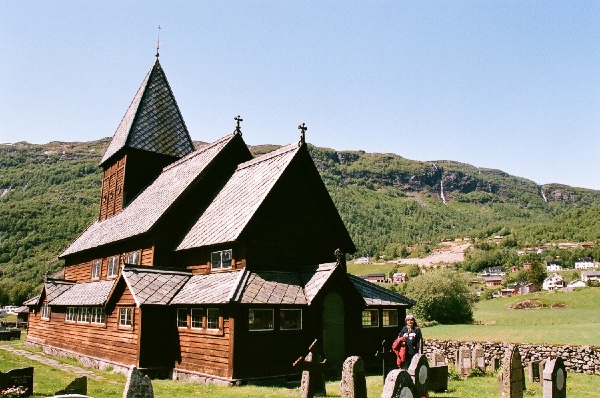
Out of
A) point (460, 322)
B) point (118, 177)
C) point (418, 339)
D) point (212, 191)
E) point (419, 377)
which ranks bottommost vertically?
point (460, 322)

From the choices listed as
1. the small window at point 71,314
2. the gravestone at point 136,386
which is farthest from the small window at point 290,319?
the small window at point 71,314

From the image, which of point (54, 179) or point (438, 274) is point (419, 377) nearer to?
point (438, 274)

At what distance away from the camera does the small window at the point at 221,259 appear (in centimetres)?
2218

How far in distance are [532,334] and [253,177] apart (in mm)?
32945

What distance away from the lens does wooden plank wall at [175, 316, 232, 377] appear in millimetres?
18991

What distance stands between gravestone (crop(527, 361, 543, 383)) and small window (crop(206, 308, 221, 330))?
12.9m

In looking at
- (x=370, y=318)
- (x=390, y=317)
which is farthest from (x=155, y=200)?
(x=390, y=317)

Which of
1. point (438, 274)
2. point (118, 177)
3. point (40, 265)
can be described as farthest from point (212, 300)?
point (40, 265)

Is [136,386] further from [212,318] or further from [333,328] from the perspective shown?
[333,328]

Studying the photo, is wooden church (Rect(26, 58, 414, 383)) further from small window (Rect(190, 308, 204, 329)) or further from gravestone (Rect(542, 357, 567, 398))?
Answer: gravestone (Rect(542, 357, 567, 398))

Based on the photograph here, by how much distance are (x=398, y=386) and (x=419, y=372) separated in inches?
191

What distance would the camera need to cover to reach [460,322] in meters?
62.8

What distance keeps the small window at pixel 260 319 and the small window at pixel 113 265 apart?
1294 cm

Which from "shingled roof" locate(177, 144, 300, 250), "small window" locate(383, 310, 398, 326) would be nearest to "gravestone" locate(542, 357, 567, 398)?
"shingled roof" locate(177, 144, 300, 250)
